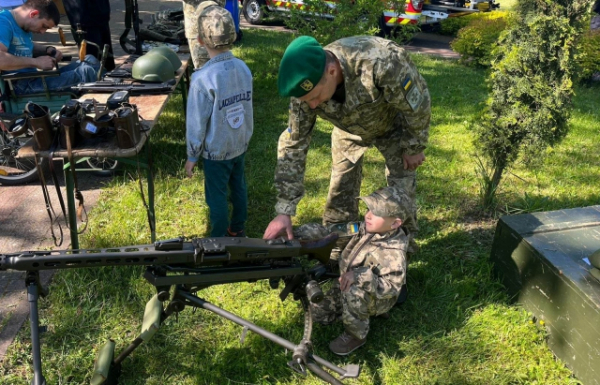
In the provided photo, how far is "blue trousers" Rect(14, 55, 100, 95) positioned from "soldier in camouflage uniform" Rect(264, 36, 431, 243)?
9.24 ft

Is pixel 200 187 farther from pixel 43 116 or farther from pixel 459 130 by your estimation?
pixel 459 130

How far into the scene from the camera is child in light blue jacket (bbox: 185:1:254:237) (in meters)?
3.20

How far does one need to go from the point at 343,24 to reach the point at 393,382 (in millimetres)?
5079

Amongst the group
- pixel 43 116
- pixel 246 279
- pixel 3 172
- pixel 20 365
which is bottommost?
pixel 20 365

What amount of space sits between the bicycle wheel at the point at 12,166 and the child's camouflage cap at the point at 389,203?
136 inches

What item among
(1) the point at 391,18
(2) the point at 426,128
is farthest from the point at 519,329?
(1) the point at 391,18

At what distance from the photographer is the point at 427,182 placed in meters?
5.11

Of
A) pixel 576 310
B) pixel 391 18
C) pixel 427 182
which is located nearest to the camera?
pixel 576 310

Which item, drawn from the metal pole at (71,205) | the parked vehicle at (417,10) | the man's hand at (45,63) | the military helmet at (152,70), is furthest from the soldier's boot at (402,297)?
the parked vehicle at (417,10)

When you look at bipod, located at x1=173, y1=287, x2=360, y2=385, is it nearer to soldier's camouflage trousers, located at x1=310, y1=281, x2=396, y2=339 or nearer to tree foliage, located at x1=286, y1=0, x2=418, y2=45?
soldier's camouflage trousers, located at x1=310, y1=281, x2=396, y2=339

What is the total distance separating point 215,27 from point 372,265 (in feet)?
6.10

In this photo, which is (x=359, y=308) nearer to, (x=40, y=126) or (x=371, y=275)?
(x=371, y=275)

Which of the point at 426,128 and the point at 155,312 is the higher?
the point at 426,128


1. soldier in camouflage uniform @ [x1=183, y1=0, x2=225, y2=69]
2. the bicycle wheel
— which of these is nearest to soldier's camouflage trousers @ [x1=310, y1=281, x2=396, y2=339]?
soldier in camouflage uniform @ [x1=183, y1=0, x2=225, y2=69]
